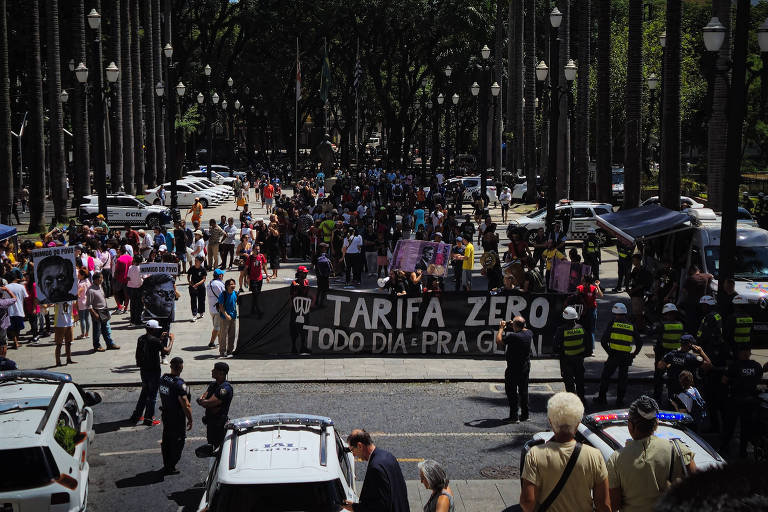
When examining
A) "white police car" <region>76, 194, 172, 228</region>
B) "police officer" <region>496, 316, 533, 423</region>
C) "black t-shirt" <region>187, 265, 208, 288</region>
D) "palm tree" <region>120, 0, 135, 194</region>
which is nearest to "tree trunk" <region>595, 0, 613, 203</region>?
"white police car" <region>76, 194, 172, 228</region>

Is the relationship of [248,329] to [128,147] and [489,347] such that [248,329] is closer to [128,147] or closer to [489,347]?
[489,347]

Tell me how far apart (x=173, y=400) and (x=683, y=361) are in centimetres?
716

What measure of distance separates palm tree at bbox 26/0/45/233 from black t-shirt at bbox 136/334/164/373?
96.2 ft

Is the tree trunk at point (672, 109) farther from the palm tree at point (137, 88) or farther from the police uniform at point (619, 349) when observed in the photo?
the palm tree at point (137, 88)

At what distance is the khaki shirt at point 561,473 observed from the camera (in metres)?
6.95

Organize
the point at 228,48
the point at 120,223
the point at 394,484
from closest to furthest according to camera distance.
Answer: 1. the point at 394,484
2. the point at 120,223
3. the point at 228,48

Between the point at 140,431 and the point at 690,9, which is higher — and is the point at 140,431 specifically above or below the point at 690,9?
below

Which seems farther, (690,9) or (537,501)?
(690,9)

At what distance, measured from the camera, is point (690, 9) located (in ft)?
321

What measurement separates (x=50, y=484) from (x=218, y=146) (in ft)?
327

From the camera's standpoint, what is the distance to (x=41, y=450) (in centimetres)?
1005

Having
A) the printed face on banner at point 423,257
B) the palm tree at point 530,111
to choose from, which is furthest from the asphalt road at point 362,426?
the palm tree at point 530,111

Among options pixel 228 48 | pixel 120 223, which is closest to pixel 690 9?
pixel 228 48

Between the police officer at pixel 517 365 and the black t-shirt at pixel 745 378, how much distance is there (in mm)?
3027
